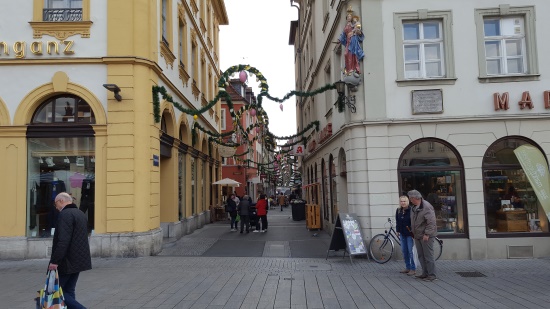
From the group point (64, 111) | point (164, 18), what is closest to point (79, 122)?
point (64, 111)

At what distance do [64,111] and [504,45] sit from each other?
12.3 m

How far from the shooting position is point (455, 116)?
1151 centimetres

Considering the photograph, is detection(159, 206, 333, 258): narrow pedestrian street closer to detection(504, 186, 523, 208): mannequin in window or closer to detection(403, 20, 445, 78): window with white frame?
detection(504, 186, 523, 208): mannequin in window

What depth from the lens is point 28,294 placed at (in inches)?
310

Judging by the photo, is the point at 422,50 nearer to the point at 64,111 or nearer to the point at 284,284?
the point at 284,284

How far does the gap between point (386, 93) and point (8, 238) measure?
10740mm

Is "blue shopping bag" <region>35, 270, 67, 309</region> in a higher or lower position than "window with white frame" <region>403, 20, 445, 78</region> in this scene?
lower

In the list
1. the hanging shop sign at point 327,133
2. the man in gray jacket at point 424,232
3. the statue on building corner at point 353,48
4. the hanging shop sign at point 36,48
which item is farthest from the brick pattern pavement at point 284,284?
the hanging shop sign at point 36,48

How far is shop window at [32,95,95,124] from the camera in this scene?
12.3m

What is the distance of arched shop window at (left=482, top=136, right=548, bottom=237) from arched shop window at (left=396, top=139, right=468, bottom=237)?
2.32 feet

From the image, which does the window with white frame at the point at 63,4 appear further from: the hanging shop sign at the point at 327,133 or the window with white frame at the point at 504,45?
the window with white frame at the point at 504,45

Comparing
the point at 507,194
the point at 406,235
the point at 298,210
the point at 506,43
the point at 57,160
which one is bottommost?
the point at 298,210

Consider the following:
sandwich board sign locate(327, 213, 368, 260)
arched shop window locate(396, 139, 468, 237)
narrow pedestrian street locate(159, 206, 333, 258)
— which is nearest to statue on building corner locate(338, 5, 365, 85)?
arched shop window locate(396, 139, 468, 237)

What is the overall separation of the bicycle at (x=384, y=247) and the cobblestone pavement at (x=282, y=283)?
0.66 ft
